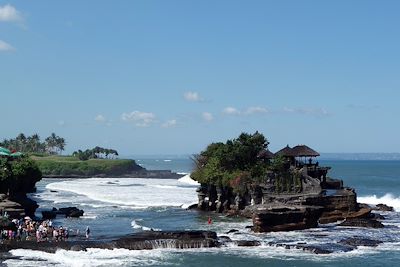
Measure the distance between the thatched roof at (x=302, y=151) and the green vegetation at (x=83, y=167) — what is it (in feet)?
362

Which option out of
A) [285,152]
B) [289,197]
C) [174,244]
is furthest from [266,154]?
[174,244]

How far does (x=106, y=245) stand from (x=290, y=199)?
23143 millimetres

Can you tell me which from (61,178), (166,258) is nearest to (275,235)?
(166,258)

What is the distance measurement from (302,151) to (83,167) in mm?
117430

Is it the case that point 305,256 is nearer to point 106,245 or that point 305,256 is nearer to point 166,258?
point 166,258

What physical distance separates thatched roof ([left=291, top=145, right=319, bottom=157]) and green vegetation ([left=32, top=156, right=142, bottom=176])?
11038 cm

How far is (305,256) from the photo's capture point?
3881 centimetres

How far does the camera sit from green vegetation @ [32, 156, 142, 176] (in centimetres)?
16562

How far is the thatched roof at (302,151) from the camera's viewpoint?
65.0 metres

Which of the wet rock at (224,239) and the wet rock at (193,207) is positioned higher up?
the wet rock at (193,207)

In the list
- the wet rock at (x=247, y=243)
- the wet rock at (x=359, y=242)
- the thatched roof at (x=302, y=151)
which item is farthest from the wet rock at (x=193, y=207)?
the wet rock at (x=359, y=242)

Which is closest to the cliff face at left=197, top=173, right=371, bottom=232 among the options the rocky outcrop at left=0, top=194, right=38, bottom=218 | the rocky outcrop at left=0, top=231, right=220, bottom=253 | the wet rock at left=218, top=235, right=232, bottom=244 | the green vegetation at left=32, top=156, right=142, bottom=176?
the wet rock at left=218, top=235, right=232, bottom=244

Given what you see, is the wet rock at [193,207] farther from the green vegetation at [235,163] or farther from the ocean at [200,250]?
the green vegetation at [235,163]

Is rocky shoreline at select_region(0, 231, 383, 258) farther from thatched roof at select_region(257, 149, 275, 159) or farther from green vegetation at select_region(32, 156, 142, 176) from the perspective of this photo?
green vegetation at select_region(32, 156, 142, 176)
